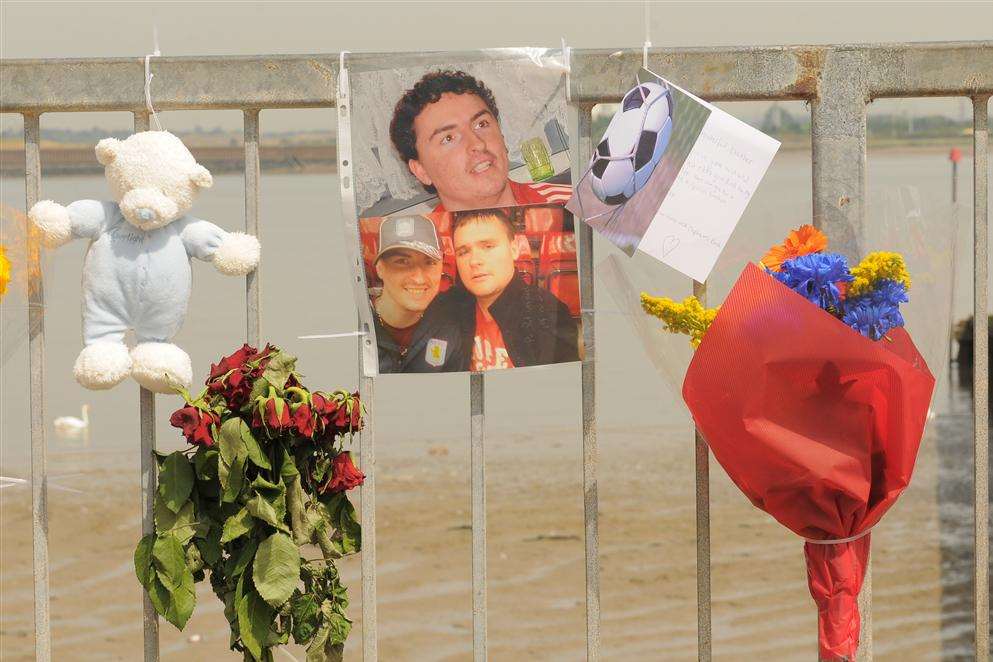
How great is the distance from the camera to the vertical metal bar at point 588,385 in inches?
92.1

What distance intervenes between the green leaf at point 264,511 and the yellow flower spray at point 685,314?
71 centimetres

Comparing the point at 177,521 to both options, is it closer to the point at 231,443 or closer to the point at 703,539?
the point at 231,443

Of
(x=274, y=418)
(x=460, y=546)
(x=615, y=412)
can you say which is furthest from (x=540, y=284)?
(x=615, y=412)

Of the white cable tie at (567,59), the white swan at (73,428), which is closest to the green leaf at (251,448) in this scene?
the white cable tie at (567,59)

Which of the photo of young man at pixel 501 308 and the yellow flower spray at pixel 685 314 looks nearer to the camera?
the yellow flower spray at pixel 685 314

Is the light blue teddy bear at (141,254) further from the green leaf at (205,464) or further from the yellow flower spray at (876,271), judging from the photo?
the yellow flower spray at (876,271)

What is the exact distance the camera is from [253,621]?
7.26ft

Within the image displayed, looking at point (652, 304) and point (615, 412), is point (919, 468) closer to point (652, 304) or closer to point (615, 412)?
point (615, 412)

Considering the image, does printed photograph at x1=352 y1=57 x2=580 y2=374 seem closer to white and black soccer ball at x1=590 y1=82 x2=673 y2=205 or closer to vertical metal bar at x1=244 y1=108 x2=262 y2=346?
white and black soccer ball at x1=590 y1=82 x2=673 y2=205

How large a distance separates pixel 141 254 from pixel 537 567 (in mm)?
4290

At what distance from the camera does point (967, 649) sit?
5418 millimetres

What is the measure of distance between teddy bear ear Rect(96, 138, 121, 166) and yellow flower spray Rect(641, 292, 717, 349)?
95 centimetres

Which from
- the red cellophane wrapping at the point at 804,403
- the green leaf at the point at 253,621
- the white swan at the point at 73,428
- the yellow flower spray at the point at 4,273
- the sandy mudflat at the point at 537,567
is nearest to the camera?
the red cellophane wrapping at the point at 804,403

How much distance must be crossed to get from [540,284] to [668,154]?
1.05ft
